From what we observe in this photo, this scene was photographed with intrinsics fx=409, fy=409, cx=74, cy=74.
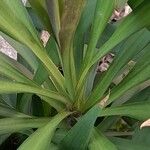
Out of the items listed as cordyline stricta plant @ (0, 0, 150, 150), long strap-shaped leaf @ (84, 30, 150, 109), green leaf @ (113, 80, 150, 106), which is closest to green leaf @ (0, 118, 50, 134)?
cordyline stricta plant @ (0, 0, 150, 150)

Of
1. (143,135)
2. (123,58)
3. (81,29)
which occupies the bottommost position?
(143,135)

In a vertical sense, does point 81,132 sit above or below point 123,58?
below

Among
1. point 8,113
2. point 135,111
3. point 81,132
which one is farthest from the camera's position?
point 8,113

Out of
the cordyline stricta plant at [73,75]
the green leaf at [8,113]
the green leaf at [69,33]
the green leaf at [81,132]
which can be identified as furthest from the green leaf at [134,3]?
the green leaf at [8,113]

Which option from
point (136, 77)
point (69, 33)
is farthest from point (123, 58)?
point (69, 33)

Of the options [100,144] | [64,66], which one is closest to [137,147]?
[100,144]

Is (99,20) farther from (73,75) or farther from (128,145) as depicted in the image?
(128,145)

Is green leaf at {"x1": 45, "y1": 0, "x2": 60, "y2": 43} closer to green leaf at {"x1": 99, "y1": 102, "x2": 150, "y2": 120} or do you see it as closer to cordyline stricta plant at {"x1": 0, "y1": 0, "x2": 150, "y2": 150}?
cordyline stricta plant at {"x1": 0, "y1": 0, "x2": 150, "y2": 150}
